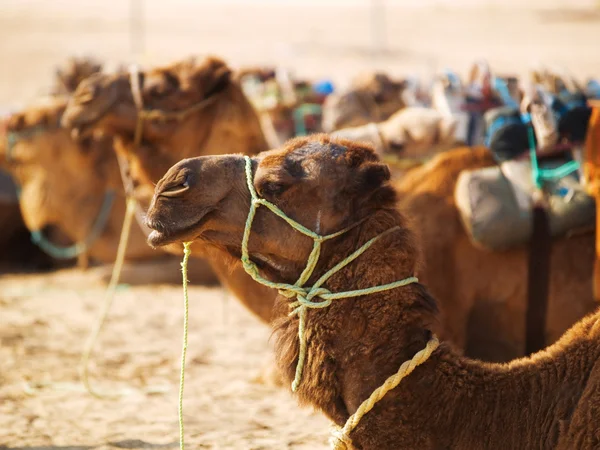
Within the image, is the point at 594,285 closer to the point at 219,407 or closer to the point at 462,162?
the point at 462,162

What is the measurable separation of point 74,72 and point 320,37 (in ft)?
96.3

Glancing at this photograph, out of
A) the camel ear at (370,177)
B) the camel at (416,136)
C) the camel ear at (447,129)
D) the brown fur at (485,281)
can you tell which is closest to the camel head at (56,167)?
the camel at (416,136)

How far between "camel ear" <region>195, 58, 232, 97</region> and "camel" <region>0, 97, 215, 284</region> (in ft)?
12.3

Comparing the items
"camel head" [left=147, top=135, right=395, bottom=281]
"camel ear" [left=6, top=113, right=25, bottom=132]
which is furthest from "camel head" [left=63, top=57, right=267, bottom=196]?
"camel ear" [left=6, top=113, right=25, bottom=132]

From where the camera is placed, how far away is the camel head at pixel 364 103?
26.7 feet

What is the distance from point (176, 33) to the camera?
3931 centimetres

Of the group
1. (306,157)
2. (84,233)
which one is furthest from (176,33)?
(306,157)

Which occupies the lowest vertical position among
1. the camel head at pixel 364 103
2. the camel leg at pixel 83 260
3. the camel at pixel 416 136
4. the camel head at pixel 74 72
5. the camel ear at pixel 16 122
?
the camel leg at pixel 83 260

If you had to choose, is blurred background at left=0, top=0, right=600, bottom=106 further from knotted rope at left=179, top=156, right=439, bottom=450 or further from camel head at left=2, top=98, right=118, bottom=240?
knotted rope at left=179, top=156, right=439, bottom=450

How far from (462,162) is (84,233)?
5.75 meters

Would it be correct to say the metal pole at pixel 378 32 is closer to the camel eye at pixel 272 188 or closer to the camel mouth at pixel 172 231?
the camel eye at pixel 272 188

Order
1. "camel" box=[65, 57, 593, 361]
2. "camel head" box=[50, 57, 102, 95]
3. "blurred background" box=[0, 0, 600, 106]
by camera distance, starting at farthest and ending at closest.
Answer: "blurred background" box=[0, 0, 600, 106]
"camel head" box=[50, 57, 102, 95]
"camel" box=[65, 57, 593, 361]

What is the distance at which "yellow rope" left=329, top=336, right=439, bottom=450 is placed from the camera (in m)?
2.93

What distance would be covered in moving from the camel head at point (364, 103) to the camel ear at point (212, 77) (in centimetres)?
233
